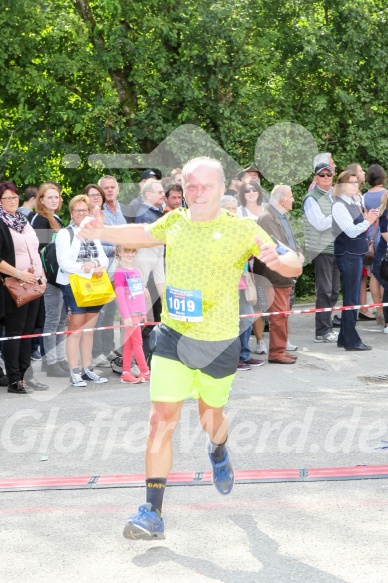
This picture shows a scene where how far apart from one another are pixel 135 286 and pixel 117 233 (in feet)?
14.2

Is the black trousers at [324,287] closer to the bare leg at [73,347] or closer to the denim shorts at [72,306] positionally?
the denim shorts at [72,306]

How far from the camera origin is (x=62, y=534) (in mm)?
5422

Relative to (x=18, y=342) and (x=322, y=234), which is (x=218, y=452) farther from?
(x=322, y=234)

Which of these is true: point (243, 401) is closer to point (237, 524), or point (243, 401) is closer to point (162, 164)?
point (237, 524)

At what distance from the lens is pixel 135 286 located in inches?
390

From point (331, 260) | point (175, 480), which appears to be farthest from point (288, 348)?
point (175, 480)

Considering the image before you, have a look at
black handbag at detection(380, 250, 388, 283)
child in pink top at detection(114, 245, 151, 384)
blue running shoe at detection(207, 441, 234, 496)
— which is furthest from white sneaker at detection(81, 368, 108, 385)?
blue running shoe at detection(207, 441, 234, 496)

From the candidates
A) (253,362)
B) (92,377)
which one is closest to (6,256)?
(92,377)

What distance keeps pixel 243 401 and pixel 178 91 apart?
866cm

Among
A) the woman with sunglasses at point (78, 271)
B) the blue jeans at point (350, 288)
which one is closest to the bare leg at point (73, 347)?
the woman with sunglasses at point (78, 271)

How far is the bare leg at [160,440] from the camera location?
5.39 m

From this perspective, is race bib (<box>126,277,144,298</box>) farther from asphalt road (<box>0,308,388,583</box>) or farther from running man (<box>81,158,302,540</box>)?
running man (<box>81,158,302,540</box>)

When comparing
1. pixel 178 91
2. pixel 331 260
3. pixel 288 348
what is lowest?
pixel 288 348

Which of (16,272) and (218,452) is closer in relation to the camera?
(218,452)
